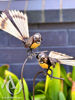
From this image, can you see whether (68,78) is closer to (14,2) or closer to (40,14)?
(40,14)

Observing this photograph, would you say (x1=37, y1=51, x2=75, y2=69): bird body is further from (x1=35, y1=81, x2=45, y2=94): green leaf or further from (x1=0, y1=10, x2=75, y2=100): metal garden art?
(x1=35, y1=81, x2=45, y2=94): green leaf

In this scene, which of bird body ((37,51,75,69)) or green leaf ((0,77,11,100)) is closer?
bird body ((37,51,75,69))

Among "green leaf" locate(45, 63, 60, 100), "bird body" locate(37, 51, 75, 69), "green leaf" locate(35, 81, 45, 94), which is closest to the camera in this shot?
"bird body" locate(37, 51, 75, 69)

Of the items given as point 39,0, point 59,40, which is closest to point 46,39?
point 59,40

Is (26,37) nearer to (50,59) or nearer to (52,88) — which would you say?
(50,59)

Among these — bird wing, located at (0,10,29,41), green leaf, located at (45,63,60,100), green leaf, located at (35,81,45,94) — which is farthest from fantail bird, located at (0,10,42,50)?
green leaf, located at (35,81,45,94)

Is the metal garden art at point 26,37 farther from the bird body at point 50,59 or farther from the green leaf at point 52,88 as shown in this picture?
the green leaf at point 52,88

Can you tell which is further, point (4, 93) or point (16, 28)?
point (4, 93)


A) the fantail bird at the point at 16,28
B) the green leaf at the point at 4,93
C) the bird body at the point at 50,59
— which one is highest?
the fantail bird at the point at 16,28

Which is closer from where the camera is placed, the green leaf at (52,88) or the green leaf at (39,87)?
the green leaf at (52,88)

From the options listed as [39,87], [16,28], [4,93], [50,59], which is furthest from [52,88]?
[16,28]

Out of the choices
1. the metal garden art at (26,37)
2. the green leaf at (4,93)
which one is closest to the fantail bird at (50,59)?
the metal garden art at (26,37)
